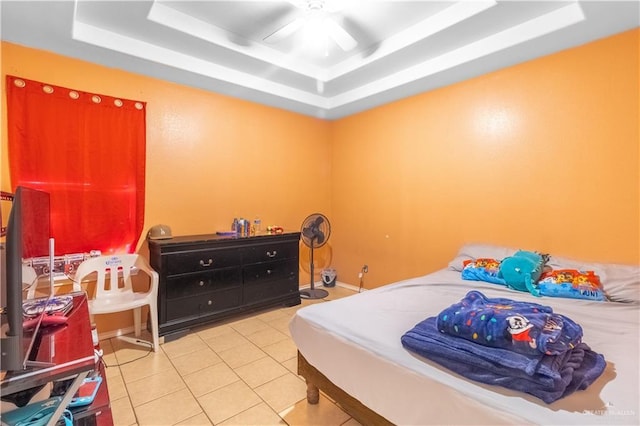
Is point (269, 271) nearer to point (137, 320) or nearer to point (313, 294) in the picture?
point (313, 294)

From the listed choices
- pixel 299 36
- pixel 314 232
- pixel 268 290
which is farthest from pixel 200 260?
pixel 299 36

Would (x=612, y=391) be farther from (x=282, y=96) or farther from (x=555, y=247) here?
(x=282, y=96)

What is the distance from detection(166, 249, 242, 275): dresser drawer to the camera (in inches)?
111

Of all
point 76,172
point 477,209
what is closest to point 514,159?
point 477,209

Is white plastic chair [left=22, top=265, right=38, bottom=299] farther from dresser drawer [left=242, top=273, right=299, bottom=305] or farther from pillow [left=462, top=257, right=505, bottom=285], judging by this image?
pillow [left=462, top=257, right=505, bottom=285]

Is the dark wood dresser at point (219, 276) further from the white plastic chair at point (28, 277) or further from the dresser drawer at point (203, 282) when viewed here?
the white plastic chair at point (28, 277)

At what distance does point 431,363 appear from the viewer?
1289mm

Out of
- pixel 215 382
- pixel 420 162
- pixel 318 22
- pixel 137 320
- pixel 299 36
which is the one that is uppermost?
pixel 299 36

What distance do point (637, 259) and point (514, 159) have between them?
1.15 m

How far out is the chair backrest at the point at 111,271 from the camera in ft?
8.52

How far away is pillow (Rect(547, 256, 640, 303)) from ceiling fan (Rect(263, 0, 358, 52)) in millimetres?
2497

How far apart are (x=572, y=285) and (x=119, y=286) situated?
145 inches

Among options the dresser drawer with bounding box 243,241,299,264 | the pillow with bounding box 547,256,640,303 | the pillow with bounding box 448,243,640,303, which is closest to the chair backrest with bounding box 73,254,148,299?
the dresser drawer with bounding box 243,241,299,264

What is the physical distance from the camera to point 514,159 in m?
2.84
